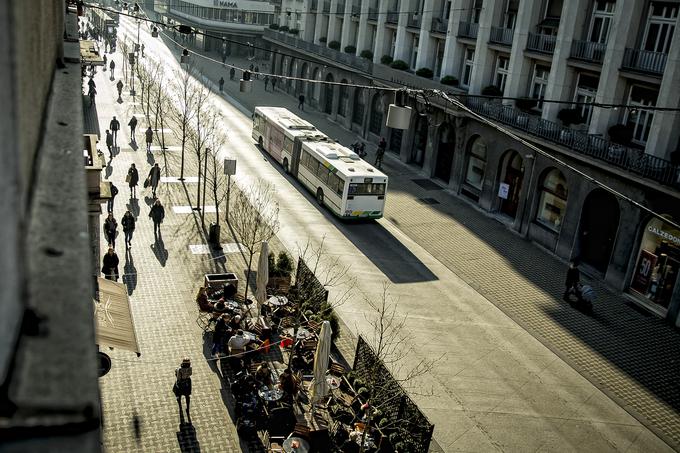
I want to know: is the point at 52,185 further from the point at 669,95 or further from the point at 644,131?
the point at 644,131

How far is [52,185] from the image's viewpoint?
208cm

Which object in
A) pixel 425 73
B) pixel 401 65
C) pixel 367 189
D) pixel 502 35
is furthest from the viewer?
pixel 401 65

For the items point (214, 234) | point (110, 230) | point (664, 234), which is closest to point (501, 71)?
point (664, 234)

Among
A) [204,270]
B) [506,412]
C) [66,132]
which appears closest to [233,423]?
[506,412]

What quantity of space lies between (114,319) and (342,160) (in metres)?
22.7

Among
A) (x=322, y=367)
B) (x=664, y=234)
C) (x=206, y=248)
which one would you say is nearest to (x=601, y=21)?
(x=664, y=234)

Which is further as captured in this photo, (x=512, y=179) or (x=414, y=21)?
→ (x=414, y=21)

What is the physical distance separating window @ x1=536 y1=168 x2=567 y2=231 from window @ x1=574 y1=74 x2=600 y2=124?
3.42 meters

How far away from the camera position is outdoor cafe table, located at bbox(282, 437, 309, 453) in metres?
17.0

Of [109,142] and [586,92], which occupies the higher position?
[586,92]

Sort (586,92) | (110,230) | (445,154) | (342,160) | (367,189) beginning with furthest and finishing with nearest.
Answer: (445,154) → (342,160) → (367,189) → (586,92) → (110,230)

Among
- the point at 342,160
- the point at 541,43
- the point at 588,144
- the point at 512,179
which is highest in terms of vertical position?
the point at 541,43

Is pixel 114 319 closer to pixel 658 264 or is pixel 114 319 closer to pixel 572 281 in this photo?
pixel 572 281

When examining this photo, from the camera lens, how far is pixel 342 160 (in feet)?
126
